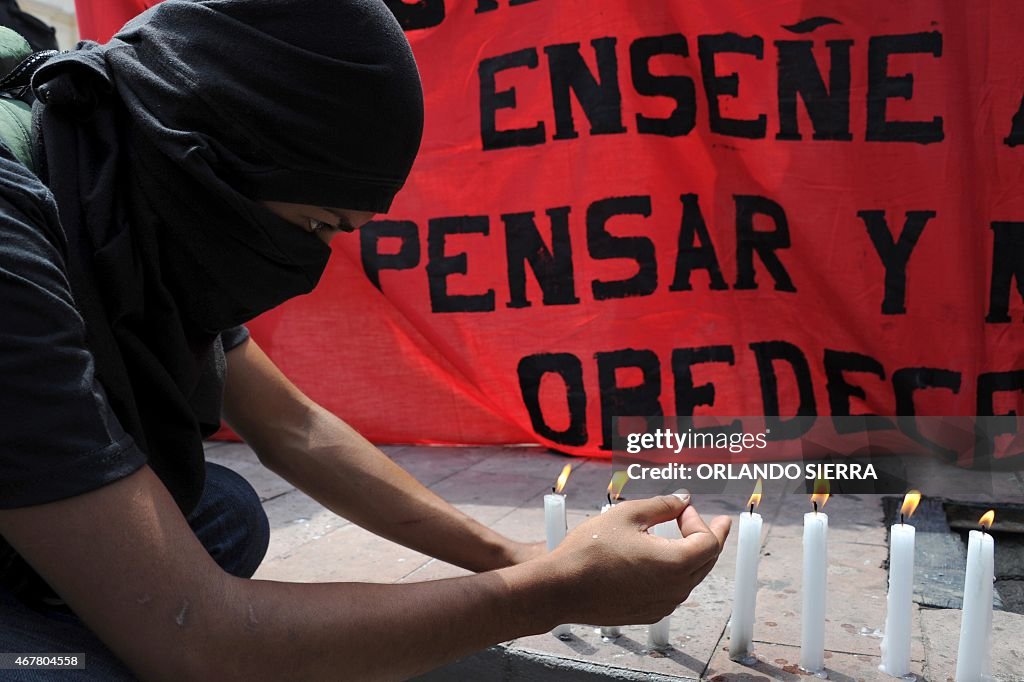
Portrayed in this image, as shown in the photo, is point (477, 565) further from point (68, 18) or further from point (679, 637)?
point (68, 18)

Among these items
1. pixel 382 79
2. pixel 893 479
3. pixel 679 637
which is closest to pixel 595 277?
pixel 893 479

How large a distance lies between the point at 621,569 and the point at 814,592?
0.69 metres

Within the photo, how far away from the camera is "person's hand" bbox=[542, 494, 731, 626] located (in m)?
1.43

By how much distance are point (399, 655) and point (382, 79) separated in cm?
84

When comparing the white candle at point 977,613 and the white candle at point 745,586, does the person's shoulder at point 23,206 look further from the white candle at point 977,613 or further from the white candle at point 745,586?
the white candle at point 977,613

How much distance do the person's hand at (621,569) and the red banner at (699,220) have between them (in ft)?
7.27

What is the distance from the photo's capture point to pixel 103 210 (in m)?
1.33

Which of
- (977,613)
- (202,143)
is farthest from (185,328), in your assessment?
(977,613)

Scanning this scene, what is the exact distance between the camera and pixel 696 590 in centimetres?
244

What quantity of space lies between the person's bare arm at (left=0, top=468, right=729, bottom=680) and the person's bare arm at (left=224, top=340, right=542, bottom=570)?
43 centimetres

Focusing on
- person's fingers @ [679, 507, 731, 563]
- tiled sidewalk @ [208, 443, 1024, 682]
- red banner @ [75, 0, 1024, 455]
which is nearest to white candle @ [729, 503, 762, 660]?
tiled sidewalk @ [208, 443, 1024, 682]

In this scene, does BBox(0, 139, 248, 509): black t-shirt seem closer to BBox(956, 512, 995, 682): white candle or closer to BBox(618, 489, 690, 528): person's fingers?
BBox(618, 489, 690, 528): person's fingers

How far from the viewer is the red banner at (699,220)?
11.2ft

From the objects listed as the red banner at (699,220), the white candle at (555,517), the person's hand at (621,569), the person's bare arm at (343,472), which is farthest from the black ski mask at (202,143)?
the red banner at (699,220)
